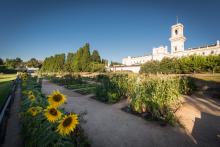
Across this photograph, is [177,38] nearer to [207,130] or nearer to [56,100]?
[207,130]

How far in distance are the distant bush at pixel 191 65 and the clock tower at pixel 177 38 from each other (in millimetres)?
30015

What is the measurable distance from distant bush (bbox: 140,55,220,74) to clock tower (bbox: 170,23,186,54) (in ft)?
98.5

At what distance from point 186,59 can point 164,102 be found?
28.6 meters

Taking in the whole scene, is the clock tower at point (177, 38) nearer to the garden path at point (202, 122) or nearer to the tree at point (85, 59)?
the tree at point (85, 59)

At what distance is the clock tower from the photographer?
179 ft

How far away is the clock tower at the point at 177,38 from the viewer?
179 ft

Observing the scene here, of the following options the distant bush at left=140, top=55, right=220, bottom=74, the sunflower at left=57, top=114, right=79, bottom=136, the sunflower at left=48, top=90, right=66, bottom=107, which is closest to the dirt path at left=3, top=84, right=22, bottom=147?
the sunflower at left=48, top=90, right=66, bottom=107

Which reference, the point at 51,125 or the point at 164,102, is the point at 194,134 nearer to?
the point at 164,102

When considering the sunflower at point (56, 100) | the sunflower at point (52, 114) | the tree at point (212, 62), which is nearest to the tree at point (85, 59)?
the tree at point (212, 62)

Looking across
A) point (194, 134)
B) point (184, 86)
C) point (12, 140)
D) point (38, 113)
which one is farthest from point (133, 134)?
point (184, 86)

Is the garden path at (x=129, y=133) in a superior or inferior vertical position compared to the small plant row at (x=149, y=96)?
inferior

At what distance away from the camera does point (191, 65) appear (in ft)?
92.8

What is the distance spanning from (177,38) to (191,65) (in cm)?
3261

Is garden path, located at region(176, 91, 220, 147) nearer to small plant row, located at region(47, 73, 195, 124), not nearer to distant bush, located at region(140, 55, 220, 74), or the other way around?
small plant row, located at region(47, 73, 195, 124)
